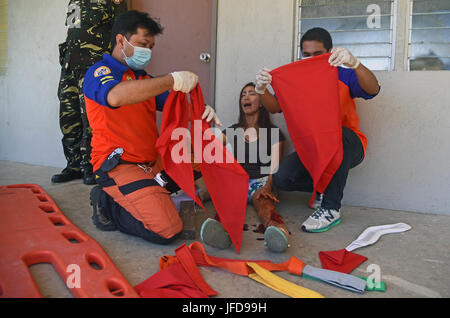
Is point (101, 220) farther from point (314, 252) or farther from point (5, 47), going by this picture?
point (5, 47)

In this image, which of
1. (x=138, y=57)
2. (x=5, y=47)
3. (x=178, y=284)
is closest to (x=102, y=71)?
(x=138, y=57)

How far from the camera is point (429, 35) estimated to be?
2570 millimetres

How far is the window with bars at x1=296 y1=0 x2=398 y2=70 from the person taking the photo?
105 inches

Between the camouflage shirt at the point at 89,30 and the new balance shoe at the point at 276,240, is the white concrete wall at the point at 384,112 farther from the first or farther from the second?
the new balance shoe at the point at 276,240

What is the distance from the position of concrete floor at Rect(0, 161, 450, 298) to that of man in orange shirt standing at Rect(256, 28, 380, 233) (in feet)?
0.38

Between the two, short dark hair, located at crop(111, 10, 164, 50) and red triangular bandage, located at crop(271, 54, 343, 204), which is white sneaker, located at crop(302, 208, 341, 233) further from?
short dark hair, located at crop(111, 10, 164, 50)

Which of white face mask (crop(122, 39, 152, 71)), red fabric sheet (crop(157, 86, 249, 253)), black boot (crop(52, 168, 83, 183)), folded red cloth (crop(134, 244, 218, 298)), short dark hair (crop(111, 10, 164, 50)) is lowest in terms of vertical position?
folded red cloth (crop(134, 244, 218, 298))

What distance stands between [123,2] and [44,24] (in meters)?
1.17

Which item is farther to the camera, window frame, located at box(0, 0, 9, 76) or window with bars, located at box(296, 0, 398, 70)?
window frame, located at box(0, 0, 9, 76)

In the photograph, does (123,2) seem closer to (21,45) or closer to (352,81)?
(21,45)

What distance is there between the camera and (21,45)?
3.99 metres

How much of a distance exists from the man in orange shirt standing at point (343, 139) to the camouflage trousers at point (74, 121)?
60.9 inches

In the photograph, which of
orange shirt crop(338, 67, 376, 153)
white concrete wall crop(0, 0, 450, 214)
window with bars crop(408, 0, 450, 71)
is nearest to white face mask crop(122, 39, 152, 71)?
white concrete wall crop(0, 0, 450, 214)

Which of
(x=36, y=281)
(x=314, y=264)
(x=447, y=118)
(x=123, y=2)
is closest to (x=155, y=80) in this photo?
(x=36, y=281)
